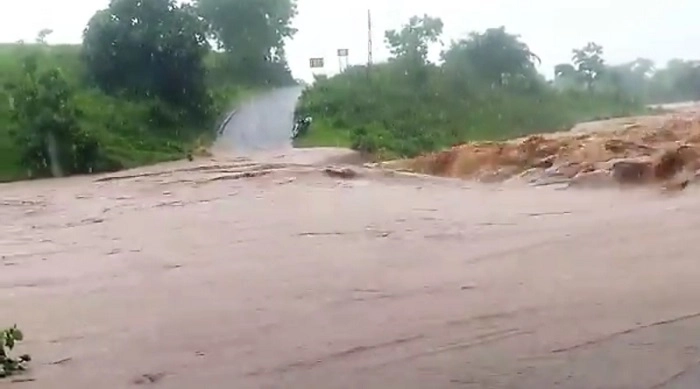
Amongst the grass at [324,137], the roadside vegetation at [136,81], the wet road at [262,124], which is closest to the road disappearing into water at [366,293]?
the roadside vegetation at [136,81]

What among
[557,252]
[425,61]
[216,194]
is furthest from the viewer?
[425,61]

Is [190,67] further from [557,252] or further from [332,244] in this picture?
[557,252]

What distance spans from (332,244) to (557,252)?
3.83ft

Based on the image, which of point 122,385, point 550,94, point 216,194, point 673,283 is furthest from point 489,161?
point 122,385

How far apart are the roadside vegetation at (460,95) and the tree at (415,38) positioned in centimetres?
1

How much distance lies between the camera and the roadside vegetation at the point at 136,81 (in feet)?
36.9

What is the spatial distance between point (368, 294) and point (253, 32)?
8.95 metres

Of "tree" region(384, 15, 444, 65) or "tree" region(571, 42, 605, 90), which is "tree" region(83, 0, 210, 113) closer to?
"tree" region(384, 15, 444, 65)

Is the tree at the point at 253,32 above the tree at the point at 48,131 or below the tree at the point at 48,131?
above

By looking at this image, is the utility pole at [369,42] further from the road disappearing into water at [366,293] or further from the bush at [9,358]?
the bush at [9,358]

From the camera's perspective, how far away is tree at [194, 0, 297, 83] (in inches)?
447

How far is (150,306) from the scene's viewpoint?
353 cm

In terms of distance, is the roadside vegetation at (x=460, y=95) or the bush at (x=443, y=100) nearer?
the roadside vegetation at (x=460, y=95)

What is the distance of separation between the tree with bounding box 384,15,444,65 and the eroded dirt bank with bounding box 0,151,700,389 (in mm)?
4144
